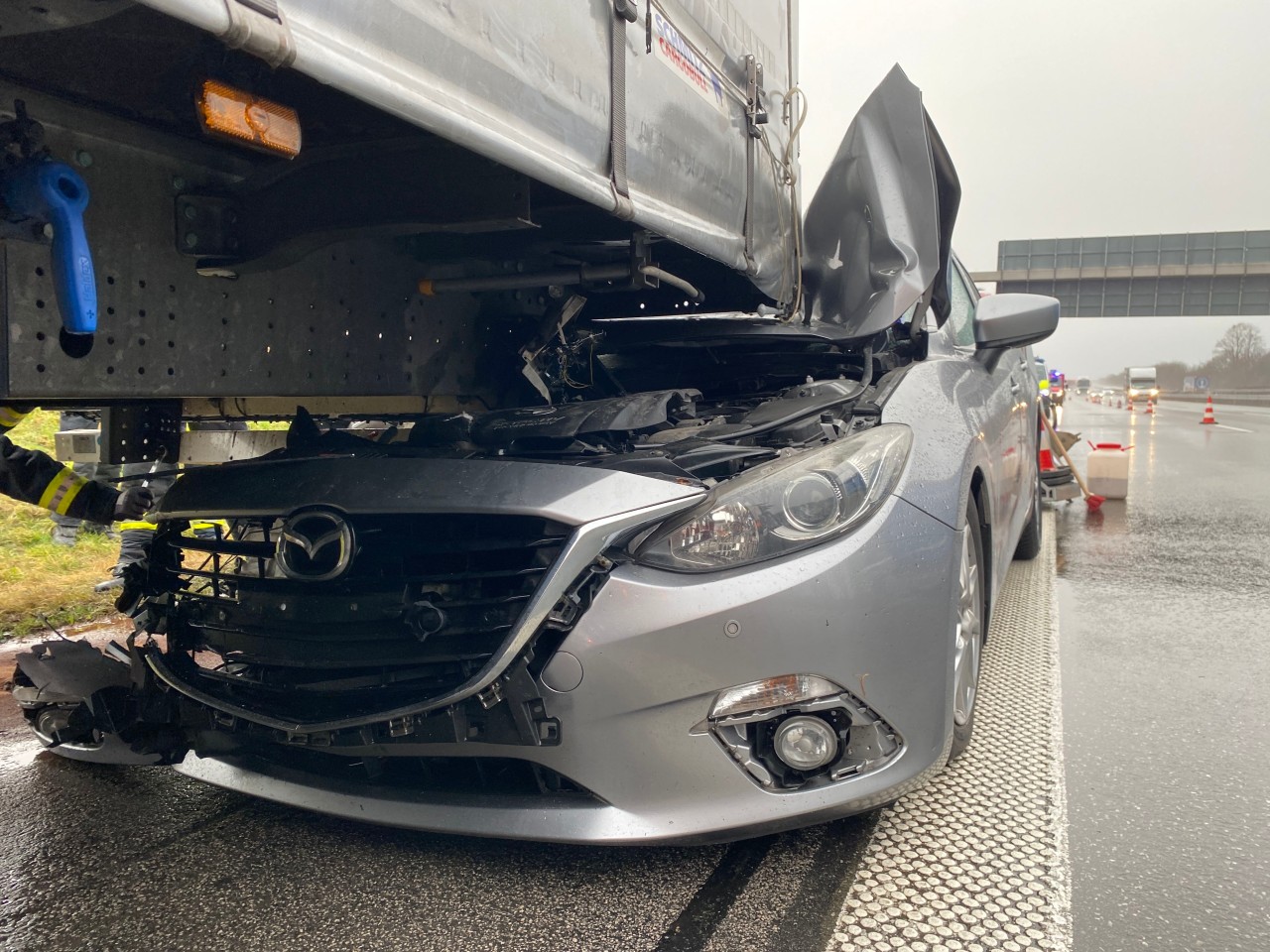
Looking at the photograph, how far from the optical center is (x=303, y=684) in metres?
2.17

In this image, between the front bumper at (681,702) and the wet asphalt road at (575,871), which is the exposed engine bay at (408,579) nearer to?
the front bumper at (681,702)

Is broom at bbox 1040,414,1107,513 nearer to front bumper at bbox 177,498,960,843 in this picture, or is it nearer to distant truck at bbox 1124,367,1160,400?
front bumper at bbox 177,498,960,843

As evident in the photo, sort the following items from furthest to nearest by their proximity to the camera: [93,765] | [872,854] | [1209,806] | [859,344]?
Result: 1. [859,344]
2. [93,765]
3. [1209,806]
4. [872,854]

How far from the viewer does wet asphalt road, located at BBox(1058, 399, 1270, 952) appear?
1.99 metres

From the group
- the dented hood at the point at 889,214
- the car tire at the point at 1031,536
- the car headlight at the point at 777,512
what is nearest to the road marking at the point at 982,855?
the car headlight at the point at 777,512

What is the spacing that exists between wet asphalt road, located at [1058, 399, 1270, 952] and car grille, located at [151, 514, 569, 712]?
4.55 ft

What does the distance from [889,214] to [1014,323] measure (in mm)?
664

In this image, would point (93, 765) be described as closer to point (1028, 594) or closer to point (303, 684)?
point (303, 684)

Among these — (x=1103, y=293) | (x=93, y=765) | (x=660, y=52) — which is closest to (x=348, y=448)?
(x=93, y=765)

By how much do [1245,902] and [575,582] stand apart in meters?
1.61

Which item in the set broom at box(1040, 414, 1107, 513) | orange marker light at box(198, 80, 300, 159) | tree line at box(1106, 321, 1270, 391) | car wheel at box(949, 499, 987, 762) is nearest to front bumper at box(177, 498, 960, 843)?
car wheel at box(949, 499, 987, 762)

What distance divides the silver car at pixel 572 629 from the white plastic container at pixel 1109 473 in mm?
6606

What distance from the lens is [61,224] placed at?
5.73ft

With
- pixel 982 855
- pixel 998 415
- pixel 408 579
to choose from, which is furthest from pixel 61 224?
pixel 998 415
